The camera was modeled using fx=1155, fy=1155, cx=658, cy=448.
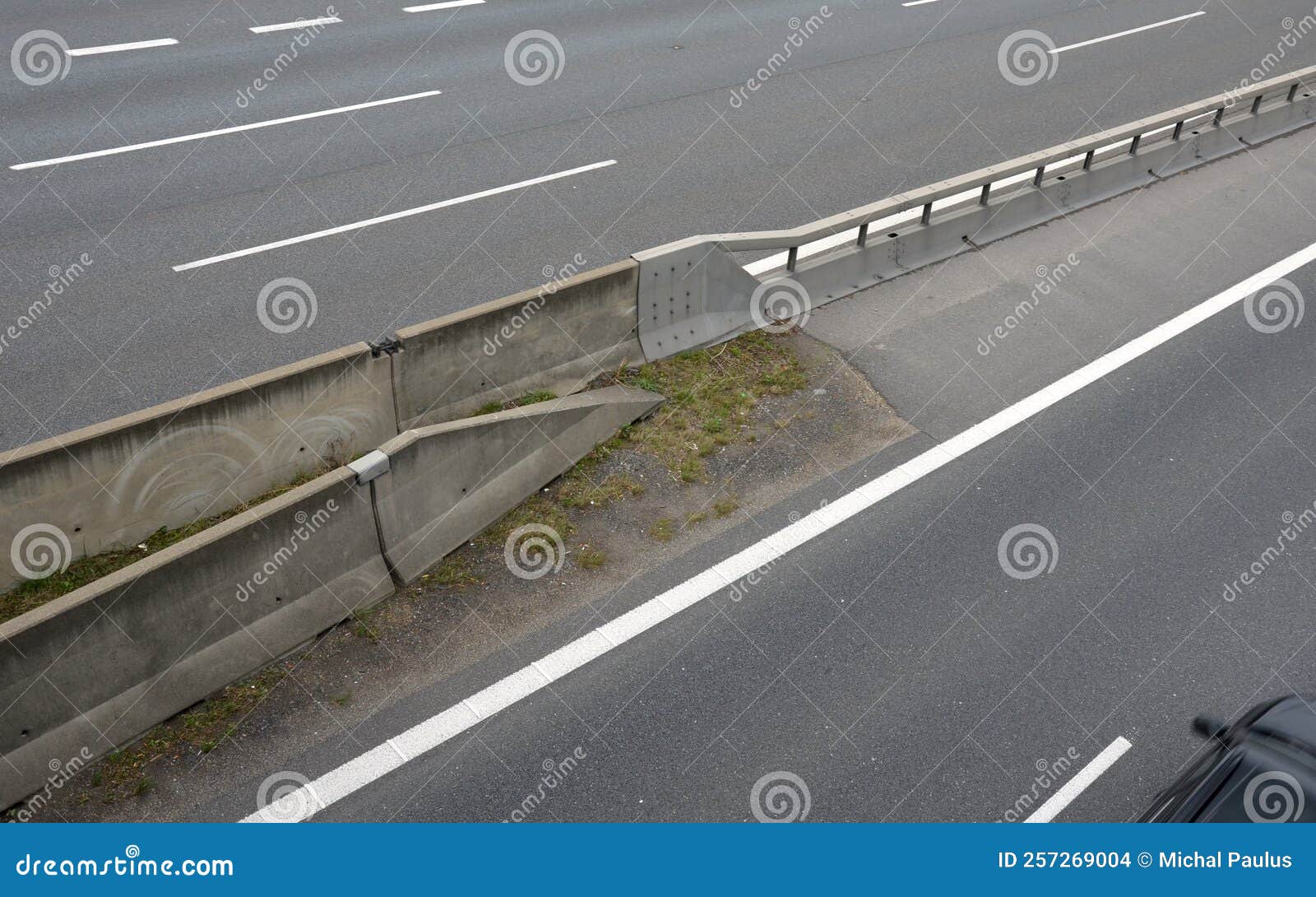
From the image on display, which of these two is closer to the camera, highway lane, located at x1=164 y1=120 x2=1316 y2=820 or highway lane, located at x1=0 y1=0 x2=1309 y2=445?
highway lane, located at x1=164 y1=120 x2=1316 y2=820

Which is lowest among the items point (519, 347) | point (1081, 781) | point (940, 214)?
point (1081, 781)

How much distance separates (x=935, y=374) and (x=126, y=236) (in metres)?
8.11

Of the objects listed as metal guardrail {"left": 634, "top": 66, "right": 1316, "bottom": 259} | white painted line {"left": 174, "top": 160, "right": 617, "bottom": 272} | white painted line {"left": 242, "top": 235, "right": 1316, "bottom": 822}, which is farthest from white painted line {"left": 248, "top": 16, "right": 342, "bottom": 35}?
white painted line {"left": 242, "top": 235, "right": 1316, "bottom": 822}

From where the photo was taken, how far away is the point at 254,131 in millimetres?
14000

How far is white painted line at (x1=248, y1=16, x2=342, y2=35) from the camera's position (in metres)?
17.2

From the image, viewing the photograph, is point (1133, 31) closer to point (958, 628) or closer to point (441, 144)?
point (441, 144)

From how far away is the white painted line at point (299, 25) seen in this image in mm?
17188

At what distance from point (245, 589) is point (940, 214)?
328 inches

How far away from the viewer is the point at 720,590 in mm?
→ 8031

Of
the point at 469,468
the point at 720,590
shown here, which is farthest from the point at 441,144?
the point at 720,590

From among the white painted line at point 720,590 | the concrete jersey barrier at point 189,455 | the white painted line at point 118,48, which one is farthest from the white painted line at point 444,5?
the white painted line at point 720,590

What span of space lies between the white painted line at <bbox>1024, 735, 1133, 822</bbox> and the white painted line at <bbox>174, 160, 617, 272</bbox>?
28.7ft

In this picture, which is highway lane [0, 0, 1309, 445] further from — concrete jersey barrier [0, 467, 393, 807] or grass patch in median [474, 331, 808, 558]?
concrete jersey barrier [0, 467, 393, 807]

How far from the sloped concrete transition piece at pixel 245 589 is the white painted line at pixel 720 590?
105 cm
